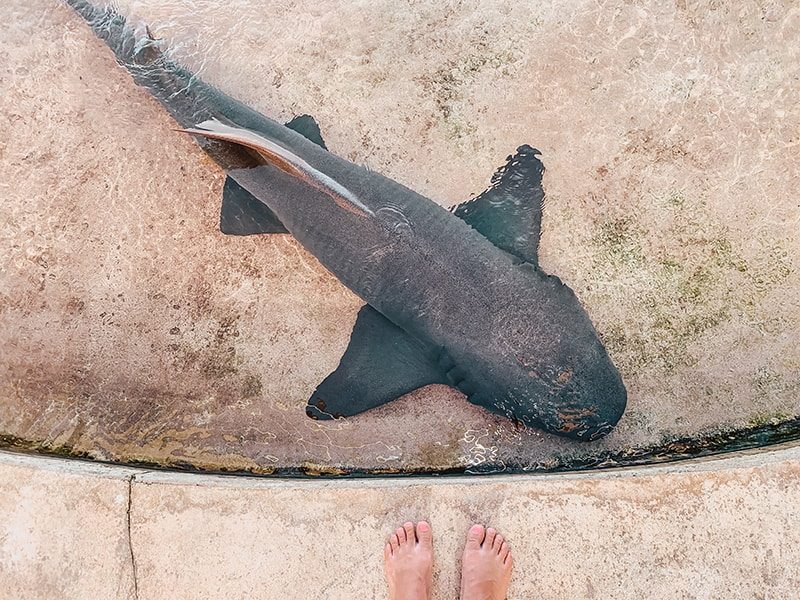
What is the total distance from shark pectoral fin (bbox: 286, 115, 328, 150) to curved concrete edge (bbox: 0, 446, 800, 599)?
2.15m

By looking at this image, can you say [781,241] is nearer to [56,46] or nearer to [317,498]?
[317,498]

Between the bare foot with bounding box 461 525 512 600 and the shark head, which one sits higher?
the shark head

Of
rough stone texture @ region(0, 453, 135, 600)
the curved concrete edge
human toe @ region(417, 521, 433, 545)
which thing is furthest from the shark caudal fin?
human toe @ region(417, 521, 433, 545)

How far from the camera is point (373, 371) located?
145 inches

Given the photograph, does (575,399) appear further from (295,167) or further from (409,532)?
(295,167)

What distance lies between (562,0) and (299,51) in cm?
179

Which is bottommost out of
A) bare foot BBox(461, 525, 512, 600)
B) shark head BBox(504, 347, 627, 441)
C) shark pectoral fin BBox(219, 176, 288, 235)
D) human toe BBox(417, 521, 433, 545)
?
human toe BBox(417, 521, 433, 545)

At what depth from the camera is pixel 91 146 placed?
4.13 m

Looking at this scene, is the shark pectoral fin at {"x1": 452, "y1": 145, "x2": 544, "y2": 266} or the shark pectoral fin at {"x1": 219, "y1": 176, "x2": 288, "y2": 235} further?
the shark pectoral fin at {"x1": 219, "y1": 176, "x2": 288, "y2": 235}

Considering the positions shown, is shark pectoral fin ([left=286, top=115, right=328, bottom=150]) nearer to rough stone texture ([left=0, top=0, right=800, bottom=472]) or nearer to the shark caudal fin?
the shark caudal fin

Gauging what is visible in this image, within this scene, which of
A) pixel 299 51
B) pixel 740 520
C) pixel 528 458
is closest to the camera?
pixel 740 520

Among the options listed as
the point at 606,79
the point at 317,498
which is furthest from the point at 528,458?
the point at 606,79

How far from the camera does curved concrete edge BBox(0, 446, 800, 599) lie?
125 inches

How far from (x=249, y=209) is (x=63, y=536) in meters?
2.16
